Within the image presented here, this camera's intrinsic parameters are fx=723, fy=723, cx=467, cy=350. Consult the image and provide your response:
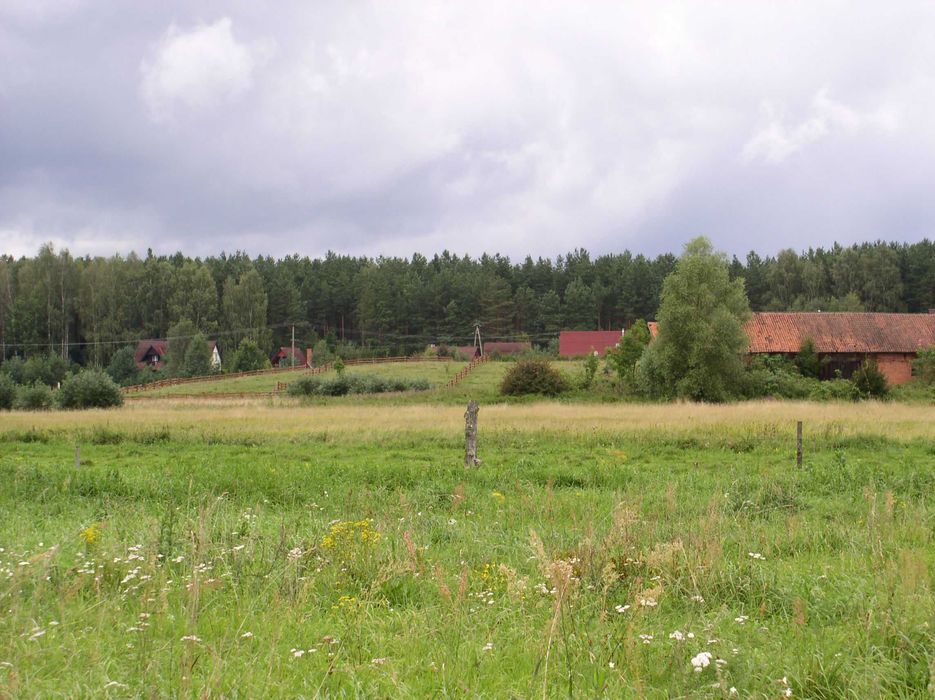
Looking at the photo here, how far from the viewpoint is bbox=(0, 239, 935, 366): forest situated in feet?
300

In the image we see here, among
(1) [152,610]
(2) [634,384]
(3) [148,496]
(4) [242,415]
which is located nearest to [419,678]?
(1) [152,610]

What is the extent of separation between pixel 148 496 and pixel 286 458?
6.67m

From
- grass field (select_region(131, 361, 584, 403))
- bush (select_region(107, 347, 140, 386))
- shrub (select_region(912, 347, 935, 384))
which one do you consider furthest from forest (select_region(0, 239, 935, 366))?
shrub (select_region(912, 347, 935, 384))

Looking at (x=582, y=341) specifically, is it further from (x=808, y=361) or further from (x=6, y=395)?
(x=6, y=395)

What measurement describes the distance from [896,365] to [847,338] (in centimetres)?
420

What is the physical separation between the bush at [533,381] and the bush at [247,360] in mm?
35814

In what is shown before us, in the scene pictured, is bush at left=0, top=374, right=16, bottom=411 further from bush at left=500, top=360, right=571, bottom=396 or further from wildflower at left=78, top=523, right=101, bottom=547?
wildflower at left=78, top=523, right=101, bottom=547

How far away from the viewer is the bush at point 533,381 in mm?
48625

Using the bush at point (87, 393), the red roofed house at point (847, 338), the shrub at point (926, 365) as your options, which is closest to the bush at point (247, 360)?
the bush at point (87, 393)

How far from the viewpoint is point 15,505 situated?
1129cm

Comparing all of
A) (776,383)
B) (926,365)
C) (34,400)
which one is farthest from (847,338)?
(34,400)

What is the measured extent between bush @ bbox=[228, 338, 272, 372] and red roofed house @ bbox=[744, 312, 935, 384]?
49.7m

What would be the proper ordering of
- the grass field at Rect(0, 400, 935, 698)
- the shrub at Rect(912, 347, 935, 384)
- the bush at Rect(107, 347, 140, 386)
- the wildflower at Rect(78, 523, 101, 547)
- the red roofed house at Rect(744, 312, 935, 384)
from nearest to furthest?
the grass field at Rect(0, 400, 935, 698)
the wildflower at Rect(78, 523, 101, 547)
the shrub at Rect(912, 347, 935, 384)
the red roofed house at Rect(744, 312, 935, 384)
the bush at Rect(107, 347, 140, 386)

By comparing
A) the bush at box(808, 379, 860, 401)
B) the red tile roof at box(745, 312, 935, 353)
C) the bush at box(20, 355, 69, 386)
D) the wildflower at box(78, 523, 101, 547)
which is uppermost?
the red tile roof at box(745, 312, 935, 353)
